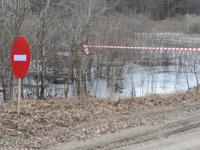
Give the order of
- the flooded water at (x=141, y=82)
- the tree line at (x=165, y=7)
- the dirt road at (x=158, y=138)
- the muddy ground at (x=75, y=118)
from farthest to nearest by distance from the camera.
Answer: the tree line at (x=165, y=7)
the flooded water at (x=141, y=82)
the muddy ground at (x=75, y=118)
the dirt road at (x=158, y=138)

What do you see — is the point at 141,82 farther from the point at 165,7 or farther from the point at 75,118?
the point at 165,7

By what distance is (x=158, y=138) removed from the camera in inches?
354

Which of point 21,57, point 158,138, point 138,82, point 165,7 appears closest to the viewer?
point 158,138

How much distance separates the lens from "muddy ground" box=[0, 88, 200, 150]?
8391mm

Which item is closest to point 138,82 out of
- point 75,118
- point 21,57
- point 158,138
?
point 75,118

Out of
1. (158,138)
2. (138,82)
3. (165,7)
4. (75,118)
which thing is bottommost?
(138,82)

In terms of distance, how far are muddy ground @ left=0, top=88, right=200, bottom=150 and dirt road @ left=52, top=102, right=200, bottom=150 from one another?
0.52 ft

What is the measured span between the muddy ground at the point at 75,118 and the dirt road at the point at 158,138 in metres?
0.16

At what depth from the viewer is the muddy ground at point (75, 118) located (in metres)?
8.39

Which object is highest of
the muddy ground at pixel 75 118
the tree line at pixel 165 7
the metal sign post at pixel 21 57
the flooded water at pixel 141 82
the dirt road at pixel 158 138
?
the tree line at pixel 165 7

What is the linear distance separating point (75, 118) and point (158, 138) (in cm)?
173

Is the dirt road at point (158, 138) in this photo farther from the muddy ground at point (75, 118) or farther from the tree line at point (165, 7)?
the tree line at point (165, 7)

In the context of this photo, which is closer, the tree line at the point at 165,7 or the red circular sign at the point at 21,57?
the red circular sign at the point at 21,57

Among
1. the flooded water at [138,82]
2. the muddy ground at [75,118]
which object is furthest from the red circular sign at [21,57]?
the flooded water at [138,82]
